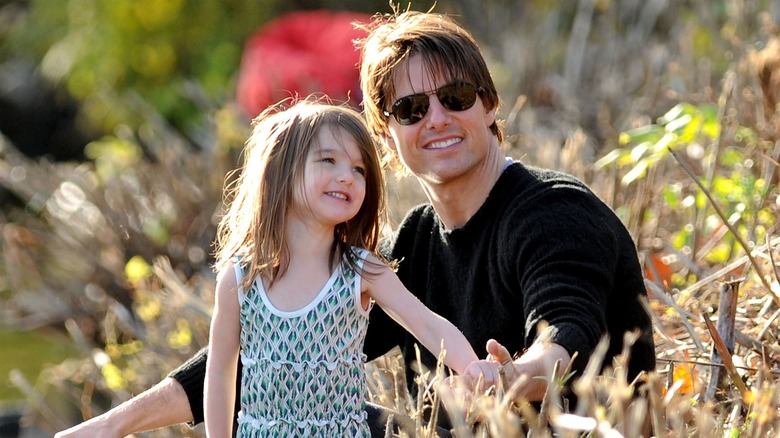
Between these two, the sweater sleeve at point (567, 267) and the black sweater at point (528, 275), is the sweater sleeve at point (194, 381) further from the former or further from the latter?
the sweater sleeve at point (567, 267)

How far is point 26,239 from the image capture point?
614 cm

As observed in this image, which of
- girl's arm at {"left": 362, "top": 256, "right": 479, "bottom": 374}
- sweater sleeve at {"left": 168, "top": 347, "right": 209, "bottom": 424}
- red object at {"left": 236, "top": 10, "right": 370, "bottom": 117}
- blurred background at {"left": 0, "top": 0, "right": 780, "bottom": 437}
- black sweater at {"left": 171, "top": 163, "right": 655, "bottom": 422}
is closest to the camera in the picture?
girl's arm at {"left": 362, "top": 256, "right": 479, "bottom": 374}

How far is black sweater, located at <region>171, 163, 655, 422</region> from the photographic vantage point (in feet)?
7.79

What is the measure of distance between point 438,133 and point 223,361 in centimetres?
70

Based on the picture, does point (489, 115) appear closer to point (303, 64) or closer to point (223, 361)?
point (223, 361)

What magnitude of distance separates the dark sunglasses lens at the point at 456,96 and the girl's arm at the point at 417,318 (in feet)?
1.51

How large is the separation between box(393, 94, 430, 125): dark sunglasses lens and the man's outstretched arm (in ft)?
2.47

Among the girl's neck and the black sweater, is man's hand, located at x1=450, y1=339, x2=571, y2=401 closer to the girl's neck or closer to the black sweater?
the black sweater

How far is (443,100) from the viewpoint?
2.72 meters

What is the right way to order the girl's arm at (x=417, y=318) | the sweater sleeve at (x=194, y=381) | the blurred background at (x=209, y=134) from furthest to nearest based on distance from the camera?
the blurred background at (x=209, y=134) < the sweater sleeve at (x=194, y=381) < the girl's arm at (x=417, y=318)

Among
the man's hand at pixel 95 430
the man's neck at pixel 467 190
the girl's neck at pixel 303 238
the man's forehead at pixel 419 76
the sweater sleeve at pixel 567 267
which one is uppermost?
the man's forehead at pixel 419 76

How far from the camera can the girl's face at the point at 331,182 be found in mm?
2385

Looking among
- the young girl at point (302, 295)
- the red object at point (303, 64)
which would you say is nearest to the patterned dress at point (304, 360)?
the young girl at point (302, 295)

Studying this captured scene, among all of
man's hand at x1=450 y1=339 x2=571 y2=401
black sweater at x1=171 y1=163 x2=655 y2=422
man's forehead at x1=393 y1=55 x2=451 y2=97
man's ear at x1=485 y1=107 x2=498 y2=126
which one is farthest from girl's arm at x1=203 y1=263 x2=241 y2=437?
man's ear at x1=485 y1=107 x2=498 y2=126
